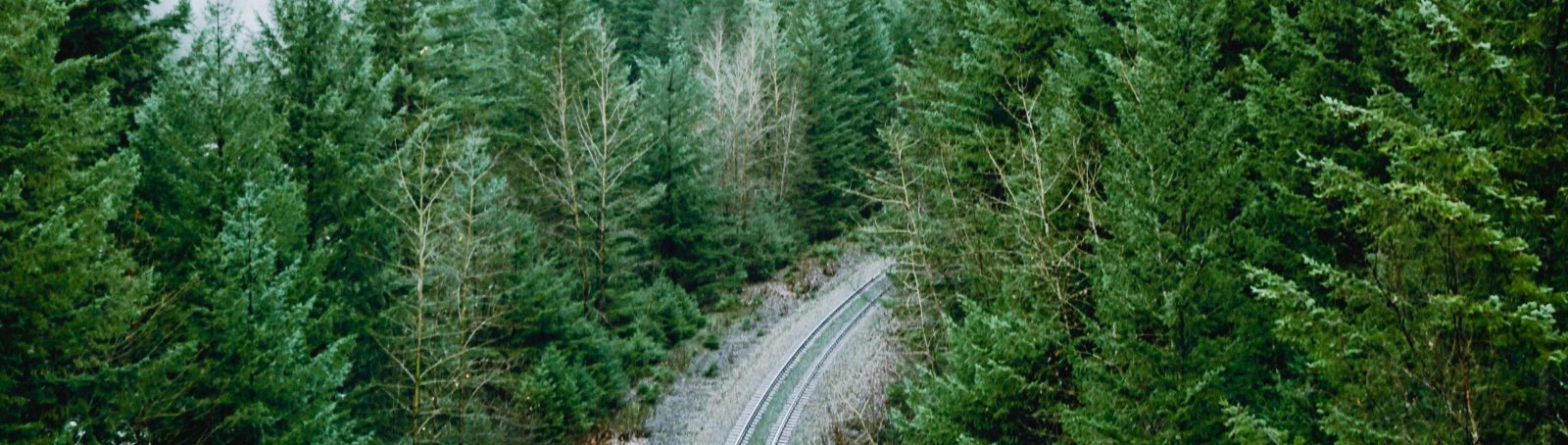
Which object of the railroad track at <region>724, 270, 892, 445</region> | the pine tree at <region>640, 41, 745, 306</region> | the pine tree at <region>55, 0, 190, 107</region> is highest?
the pine tree at <region>55, 0, 190, 107</region>

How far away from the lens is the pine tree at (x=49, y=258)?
1017 centimetres

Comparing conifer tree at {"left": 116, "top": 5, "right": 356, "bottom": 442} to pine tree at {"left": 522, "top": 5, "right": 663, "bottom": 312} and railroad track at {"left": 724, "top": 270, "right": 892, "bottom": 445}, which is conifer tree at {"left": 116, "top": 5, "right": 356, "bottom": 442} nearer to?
railroad track at {"left": 724, "top": 270, "right": 892, "bottom": 445}

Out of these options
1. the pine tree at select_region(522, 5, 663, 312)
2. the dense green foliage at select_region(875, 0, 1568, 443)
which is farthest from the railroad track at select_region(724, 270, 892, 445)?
the pine tree at select_region(522, 5, 663, 312)

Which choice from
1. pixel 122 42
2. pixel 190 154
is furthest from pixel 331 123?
pixel 190 154

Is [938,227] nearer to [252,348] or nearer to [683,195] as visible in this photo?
[252,348]

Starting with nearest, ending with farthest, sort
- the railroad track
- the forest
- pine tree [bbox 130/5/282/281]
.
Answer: the forest
pine tree [bbox 130/5/282/281]
the railroad track

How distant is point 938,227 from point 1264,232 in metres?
7.27

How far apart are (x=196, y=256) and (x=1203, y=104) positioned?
525 inches

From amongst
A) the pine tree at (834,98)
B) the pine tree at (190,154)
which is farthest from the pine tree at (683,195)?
the pine tree at (190,154)

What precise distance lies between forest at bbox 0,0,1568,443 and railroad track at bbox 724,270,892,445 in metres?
2.94

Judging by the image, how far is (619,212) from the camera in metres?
25.6

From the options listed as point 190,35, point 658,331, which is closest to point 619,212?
point 658,331

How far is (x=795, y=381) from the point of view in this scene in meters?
23.1

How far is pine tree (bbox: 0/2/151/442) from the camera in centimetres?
1017
